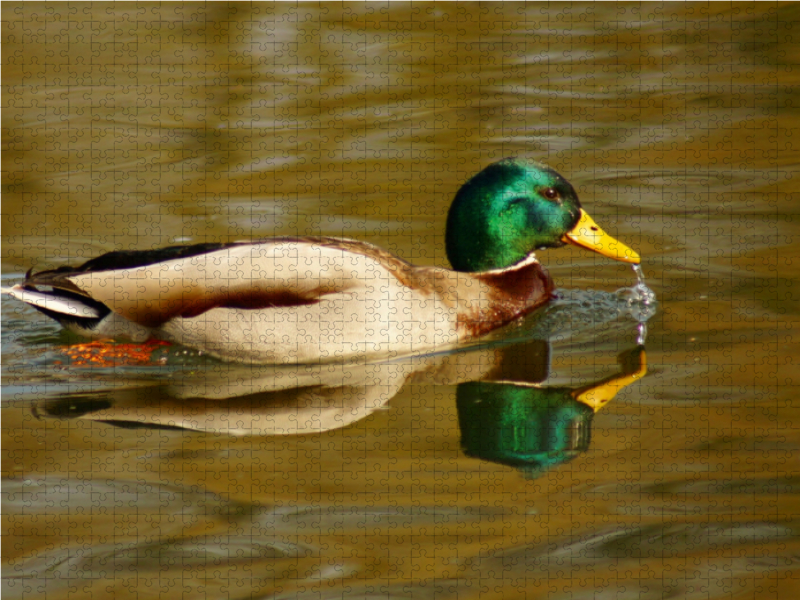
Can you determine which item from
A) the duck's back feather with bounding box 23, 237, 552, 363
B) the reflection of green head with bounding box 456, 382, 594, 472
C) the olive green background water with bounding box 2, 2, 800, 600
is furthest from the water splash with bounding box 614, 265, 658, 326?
the reflection of green head with bounding box 456, 382, 594, 472

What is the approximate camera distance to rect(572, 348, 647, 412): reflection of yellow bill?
7.23 m

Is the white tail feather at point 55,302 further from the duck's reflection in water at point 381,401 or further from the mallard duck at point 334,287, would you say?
the duck's reflection in water at point 381,401

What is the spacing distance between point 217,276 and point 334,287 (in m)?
0.73

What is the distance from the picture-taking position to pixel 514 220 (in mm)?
8547

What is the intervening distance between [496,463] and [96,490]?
6.38ft

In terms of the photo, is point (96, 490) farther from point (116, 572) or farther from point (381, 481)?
point (381, 481)

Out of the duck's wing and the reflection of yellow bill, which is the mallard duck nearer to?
the duck's wing

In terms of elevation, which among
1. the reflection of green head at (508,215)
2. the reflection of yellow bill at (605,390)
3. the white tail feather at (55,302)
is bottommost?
the reflection of yellow bill at (605,390)

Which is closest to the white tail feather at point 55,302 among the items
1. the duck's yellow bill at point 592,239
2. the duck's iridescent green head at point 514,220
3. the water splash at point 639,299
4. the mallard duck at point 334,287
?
the mallard duck at point 334,287

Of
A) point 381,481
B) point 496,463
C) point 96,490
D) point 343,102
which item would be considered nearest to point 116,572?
point 96,490

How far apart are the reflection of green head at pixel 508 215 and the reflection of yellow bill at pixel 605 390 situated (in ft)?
4.15

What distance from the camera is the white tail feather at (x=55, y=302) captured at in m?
8.30

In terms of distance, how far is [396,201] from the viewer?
34.9ft

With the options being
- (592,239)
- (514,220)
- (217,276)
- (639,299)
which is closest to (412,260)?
(514,220)
